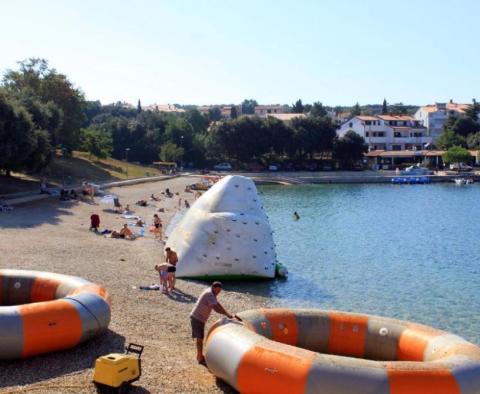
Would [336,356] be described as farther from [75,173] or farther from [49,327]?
[75,173]

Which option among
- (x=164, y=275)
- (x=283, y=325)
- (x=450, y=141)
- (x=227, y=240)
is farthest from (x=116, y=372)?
(x=450, y=141)

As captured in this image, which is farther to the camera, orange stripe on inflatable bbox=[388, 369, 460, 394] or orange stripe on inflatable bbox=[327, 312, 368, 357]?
orange stripe on inflatable bbox=[327, 312, 368, 357]

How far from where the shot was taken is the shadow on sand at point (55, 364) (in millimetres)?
11281

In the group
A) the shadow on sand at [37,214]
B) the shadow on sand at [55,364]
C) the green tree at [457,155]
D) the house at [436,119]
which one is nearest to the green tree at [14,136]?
the shadow on sand at [37,214]

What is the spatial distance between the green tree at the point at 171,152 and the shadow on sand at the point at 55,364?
300 ft

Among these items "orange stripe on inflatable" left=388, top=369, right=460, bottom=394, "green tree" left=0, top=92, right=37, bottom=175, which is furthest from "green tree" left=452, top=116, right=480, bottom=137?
"orange stripe on inflatable" left=388, top=369, right=460, bottom=394

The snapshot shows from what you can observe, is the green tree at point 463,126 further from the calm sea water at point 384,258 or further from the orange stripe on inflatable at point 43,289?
the orange stripe on inflatable at point 43,289

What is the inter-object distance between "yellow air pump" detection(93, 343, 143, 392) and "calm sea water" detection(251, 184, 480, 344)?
1212 cm

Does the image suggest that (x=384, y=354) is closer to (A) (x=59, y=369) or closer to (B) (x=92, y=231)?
(A) (x=59, y=369)

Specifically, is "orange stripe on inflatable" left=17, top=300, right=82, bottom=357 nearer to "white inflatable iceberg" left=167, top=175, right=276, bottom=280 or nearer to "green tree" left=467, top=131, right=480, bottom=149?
"white inflatable iceberg" left=167, top=175, right=276, bottom=280

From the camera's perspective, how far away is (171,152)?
341ft

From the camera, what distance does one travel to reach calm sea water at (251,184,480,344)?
75.6 ft

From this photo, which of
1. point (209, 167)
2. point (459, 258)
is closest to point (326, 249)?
point (459, 258)

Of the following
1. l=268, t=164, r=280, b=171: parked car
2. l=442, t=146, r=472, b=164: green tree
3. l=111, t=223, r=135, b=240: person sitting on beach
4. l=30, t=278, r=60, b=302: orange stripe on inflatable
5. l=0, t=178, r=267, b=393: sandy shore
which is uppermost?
l=442, t=146, r=472, b=164: green tree
